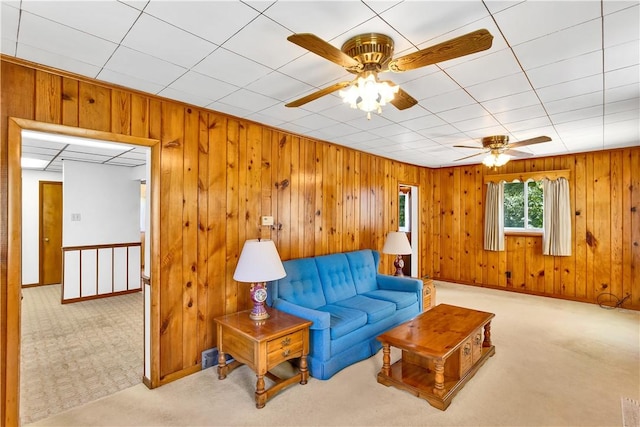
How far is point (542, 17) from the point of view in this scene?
1634mm

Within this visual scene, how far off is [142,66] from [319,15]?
1315mm

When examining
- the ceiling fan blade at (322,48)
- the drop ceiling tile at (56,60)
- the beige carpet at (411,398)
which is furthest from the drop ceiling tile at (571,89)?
the drop ceiling tile at (56,60)

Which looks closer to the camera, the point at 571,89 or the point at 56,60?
the point at 56,60

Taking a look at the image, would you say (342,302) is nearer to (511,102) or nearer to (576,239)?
(511,102)

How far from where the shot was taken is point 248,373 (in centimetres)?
290

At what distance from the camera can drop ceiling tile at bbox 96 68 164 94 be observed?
2268 mm

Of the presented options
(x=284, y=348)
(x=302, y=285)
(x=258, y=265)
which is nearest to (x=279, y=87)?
(x=258, y=265)

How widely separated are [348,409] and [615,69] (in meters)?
3.08

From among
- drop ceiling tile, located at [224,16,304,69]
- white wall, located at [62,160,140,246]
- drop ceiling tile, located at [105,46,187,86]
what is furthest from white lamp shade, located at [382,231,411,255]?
white wall, located at [62,160,140,246]

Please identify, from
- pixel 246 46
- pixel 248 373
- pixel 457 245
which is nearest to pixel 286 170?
pixel 246 46

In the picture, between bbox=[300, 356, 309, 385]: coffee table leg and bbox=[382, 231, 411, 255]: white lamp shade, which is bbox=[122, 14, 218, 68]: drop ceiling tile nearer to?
bbox=[300, 356, 309, 385]: coffee table leg

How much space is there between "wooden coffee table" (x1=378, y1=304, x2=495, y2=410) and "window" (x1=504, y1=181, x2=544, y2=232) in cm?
359

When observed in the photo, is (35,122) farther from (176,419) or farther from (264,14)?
(176,419)

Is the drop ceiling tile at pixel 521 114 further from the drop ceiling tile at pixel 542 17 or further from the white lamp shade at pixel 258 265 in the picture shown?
the white lamp shade at pixel 258 265
